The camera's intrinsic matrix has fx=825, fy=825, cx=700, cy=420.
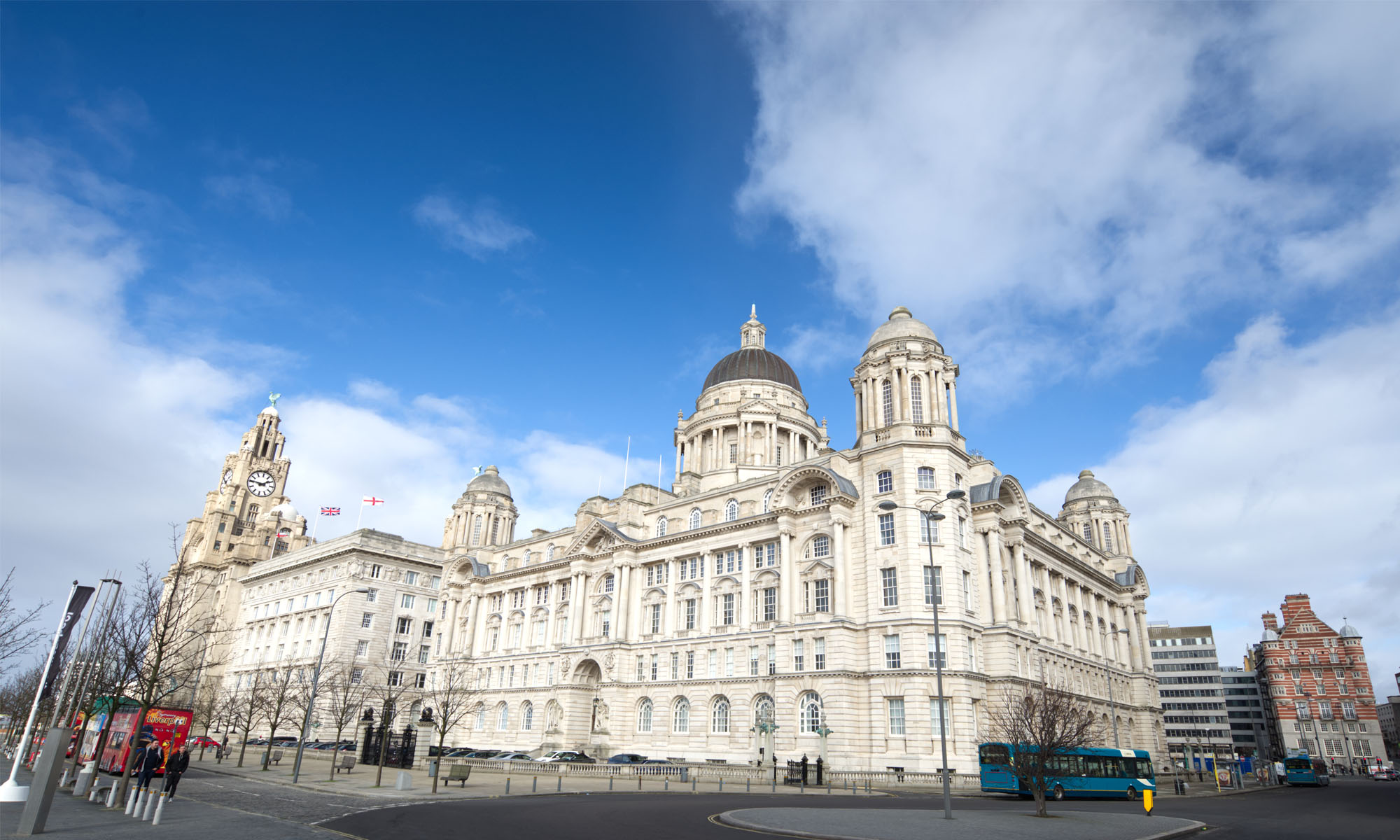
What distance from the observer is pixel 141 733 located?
1337 inches

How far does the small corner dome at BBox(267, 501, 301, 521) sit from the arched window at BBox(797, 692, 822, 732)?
112m

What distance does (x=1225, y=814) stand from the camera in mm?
32531

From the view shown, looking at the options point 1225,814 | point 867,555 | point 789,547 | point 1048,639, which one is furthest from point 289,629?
point 1225,814

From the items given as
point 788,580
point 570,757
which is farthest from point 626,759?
point 788,580

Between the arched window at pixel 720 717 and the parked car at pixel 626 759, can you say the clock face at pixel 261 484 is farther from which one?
the arched window at pixel 720 717

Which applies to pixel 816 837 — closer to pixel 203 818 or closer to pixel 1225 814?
pixel 203 818

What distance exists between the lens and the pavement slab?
2192 centimetres

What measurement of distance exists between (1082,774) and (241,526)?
5103 inches

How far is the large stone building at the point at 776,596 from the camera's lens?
53.5m

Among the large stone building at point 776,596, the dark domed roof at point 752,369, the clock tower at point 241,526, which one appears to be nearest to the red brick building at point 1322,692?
the large stone building at point 776,596

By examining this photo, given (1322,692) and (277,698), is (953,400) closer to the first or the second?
(277,698)

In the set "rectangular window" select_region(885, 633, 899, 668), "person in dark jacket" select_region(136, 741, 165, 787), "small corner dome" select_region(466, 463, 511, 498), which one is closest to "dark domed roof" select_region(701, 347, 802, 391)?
"small corner dome" select_region(466, 463, 511, 498)

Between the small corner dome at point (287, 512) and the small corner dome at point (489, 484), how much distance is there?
6199 centimetres

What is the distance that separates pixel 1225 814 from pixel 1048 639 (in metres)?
32.2
